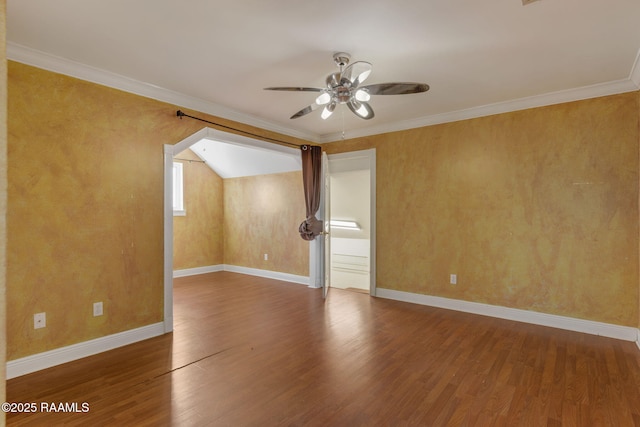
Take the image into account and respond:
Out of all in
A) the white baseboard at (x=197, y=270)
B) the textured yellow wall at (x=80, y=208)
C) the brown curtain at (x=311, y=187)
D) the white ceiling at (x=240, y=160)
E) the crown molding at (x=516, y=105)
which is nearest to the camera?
the textured yellow wall at (x=80, y=208)

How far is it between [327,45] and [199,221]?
205 inches

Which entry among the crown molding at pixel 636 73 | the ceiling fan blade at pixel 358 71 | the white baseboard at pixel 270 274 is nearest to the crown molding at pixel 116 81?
the ceiling fan blade at pixel 358 71

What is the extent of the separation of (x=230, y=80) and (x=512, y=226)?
365 centimetres

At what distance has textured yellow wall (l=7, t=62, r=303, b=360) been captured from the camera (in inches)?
97.7

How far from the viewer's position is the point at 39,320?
2.56m

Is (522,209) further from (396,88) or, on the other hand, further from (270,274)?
(270,274)

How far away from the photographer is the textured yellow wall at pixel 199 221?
20.7 ft

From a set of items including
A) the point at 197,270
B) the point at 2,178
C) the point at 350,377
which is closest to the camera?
the point at 2,178

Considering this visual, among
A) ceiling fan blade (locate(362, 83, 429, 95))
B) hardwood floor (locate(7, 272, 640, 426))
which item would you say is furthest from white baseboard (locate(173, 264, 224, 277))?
ceiling fan blade (locate(362, 83, 429, 95))

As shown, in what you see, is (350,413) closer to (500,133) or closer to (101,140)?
(101,140)

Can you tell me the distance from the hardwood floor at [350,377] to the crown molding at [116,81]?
255cm

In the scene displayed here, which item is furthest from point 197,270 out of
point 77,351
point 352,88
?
point 352,88

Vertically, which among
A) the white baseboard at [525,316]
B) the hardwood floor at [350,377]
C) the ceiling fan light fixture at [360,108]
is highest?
the ceiling fan light fixture at [360,108]

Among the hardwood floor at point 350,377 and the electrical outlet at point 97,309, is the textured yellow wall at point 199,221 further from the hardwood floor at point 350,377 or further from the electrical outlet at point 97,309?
the electrical outlet at point 97,309
